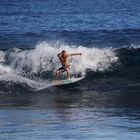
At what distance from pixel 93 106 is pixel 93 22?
3005cm

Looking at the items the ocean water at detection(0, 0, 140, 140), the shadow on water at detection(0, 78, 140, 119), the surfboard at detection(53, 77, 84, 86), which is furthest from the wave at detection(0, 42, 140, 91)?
the shadow on water at detection(0, 78, 140, 119)

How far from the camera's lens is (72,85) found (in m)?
27.7

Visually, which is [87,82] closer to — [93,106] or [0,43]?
[93,106]

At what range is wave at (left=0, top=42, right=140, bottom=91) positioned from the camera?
30.7 m

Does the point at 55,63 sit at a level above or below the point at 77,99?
above

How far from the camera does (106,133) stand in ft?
62.8

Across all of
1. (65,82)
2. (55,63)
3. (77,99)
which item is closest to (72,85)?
(65,82)

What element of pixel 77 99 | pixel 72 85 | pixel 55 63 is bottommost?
pixel 77 99

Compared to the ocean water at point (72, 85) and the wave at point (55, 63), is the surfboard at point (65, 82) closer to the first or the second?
the ocean water at point (72, 85)

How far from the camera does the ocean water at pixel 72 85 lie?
65.5 ft

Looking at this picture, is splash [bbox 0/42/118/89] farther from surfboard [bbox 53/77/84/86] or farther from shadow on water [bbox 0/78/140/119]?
shadow on water [bbox 0/78/140/119]

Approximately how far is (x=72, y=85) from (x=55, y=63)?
454cm

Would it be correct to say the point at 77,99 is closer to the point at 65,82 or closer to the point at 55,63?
the point at 65,82

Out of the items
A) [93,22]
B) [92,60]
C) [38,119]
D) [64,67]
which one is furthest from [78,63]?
[93,22]
